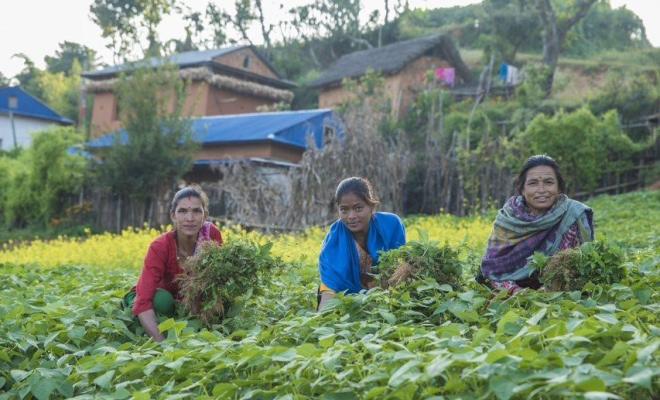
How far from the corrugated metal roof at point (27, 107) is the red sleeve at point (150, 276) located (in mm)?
37469

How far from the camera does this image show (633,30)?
3847 centimetres

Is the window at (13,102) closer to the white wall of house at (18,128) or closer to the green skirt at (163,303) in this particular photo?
the white wall of house at (18,128)

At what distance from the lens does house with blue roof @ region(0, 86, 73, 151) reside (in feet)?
129

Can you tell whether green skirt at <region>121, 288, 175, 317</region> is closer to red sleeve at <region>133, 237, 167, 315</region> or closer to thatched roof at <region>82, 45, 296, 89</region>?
red sleeve at <region>133, 237, 167, 315</region>

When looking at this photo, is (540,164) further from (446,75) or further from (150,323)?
(446,75)

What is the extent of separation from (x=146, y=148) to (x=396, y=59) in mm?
11116

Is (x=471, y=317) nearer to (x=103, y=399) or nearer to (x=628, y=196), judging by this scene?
(x=103, y=399)

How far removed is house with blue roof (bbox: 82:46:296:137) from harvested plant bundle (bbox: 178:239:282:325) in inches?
910

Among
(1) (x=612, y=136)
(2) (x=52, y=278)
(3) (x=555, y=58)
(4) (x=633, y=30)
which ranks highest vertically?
(4) (x=633, y=30)

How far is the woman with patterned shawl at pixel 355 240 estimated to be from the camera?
192 inches

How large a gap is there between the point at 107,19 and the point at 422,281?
4142cm

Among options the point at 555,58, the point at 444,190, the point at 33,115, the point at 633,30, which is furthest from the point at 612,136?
the point at 33,115

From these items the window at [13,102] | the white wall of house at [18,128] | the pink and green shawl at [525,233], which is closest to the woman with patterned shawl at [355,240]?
the pink and green shawl at [525,233]

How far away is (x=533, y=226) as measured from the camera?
4691 mm
